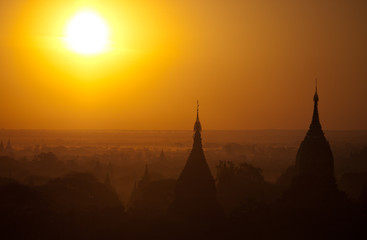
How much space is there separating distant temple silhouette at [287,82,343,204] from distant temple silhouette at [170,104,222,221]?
31.2 ft

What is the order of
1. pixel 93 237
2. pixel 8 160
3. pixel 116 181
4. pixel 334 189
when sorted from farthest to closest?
pixel 8 160 → pixel 116 181 → pixel 334 189 → pixel 93 237

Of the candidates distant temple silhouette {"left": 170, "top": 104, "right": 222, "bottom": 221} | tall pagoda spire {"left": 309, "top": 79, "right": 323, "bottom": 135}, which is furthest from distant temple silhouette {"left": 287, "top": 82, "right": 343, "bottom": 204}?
distant temple silhouette {"left": 170, "top": 104, "right": 222, "bottom": 221}

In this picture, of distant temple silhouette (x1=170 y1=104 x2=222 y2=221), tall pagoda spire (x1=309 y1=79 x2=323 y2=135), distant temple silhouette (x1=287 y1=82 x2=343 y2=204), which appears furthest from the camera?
tall pagoda spire (x1=309 y1=79 x2=323 y2=135)

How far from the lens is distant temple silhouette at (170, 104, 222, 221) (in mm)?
45594

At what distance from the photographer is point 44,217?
1828 inches

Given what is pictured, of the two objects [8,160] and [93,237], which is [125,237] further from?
[8,160]

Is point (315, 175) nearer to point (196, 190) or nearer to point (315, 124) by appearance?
point (315, 124)

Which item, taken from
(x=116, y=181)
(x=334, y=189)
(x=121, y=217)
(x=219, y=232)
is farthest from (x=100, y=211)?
(x=116, y=181)

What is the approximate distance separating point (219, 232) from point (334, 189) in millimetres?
12842

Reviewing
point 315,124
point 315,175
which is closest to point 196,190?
point 315,175

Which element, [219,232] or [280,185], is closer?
[219,232]

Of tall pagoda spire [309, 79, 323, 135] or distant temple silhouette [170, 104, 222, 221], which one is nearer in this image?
distant temple silhouette [170, 104, 222, 221]

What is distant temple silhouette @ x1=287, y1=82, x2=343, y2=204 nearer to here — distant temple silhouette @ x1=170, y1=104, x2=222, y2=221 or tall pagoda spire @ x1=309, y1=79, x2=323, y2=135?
tall pagoda spire @ x1=309, y1=79, x2=323, y2=135

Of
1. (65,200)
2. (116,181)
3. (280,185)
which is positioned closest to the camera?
(65,200)
